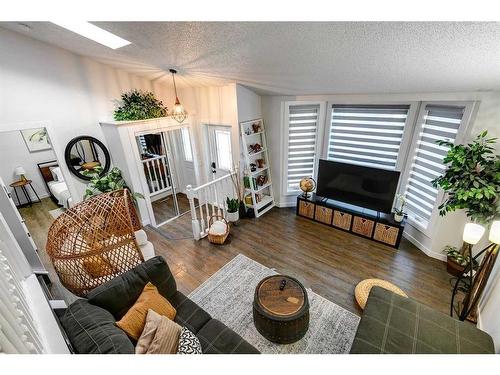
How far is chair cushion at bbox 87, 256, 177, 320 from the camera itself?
1789mm

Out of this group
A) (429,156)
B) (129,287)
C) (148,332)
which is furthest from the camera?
(429,156)

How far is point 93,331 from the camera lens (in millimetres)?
1506

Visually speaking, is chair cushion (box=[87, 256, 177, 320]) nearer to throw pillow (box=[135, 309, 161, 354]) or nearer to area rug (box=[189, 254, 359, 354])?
throw pillow (box=[135, 309, 161, 354])

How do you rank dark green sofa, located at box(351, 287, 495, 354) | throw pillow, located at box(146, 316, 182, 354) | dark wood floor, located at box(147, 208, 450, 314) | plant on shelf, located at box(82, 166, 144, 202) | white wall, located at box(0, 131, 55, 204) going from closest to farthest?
throw pillow, located at box(146, 316, 182, 354) → dark green sofa, located at box(351, 287, 495, 354) → dark wood floor, located at box(147, 208, 450, 314) → plant on shelf, located at box(82, 166, 144, 202) → white wall, located at box(0, 131, 55, 204)

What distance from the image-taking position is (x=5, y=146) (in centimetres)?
377

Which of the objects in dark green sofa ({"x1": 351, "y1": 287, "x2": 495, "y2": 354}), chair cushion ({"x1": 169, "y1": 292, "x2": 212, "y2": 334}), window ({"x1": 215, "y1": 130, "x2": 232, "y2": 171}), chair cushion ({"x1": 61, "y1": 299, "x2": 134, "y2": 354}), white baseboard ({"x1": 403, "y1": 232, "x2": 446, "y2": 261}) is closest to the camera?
chair cushion ({"x1": 61, "y1": 299, "x2": 134, "y2": 354})

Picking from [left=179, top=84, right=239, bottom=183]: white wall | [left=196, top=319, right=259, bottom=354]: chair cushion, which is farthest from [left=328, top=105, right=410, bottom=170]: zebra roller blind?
[left=196, top=319, right=259, bottom=354]: chair cushion

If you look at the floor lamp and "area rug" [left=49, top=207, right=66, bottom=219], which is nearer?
the floor lamp

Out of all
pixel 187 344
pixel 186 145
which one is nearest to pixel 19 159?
pixel 186 145

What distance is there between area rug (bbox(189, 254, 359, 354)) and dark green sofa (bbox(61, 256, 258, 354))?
0.52 meters

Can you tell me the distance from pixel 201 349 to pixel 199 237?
2177 millimetres

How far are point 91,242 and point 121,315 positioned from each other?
78 cm

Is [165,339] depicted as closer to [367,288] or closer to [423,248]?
[367,288]
